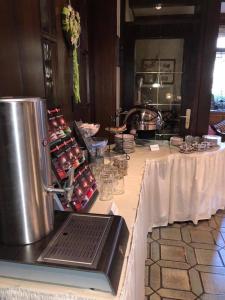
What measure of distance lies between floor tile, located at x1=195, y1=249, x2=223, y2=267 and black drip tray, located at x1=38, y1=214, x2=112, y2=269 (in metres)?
1.52

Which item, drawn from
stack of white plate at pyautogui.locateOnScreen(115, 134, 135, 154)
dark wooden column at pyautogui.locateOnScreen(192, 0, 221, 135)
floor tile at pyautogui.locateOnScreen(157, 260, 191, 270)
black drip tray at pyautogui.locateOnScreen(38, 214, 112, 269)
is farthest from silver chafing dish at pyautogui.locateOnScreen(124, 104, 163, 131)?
black drip tray at pyautogui.locateOnScreen(38, 214, 112, 269)

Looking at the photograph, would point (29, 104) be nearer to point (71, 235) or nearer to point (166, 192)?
point (71, 235)

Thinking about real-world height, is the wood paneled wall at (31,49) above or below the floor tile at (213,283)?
above

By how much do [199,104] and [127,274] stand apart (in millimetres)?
2739

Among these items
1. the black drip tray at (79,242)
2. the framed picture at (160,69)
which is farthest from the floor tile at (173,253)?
the framed picture at (160,69)

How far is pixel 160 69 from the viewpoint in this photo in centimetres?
353

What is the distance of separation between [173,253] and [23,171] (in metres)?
1.82

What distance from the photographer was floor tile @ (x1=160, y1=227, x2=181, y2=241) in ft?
7.73

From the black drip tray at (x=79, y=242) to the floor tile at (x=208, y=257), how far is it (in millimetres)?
1522

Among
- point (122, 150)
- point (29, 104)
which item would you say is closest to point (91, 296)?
point (29, 104)

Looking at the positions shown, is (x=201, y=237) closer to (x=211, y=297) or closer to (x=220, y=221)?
(x=220, y=221)

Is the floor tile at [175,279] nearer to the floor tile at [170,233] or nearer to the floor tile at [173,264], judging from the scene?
the floor tile at [173,264]

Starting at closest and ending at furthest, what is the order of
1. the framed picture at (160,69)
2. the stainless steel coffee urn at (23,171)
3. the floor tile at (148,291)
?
the stainless steel coffee urn at (23,171) < the floor tile at (148,291) < the framed picture at (160,69)

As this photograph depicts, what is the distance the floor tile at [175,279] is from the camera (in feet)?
5.78
